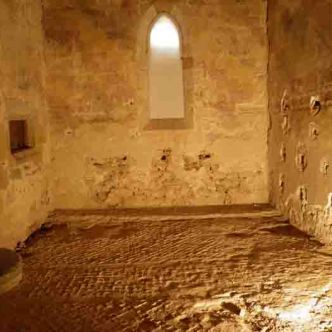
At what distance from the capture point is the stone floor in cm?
300

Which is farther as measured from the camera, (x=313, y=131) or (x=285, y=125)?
(x=285, y=125)

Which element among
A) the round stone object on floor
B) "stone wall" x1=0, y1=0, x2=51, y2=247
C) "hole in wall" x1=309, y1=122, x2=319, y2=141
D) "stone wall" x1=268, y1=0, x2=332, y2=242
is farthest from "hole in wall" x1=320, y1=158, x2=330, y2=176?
"stone wall" x1=0, y1=0, x2=51, y2=247

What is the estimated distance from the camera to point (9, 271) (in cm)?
349

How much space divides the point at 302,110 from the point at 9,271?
3.58 m

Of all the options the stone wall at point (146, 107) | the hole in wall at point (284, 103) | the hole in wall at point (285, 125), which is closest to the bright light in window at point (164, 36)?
the stone wall at point (146, 107)

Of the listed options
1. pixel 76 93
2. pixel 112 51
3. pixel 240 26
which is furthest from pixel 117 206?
pixel 240 26

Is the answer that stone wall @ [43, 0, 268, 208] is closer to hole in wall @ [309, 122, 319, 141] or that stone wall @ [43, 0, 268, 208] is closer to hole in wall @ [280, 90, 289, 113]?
hole in wall @ [280, 90, 289, 113]

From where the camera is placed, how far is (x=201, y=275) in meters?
3.87

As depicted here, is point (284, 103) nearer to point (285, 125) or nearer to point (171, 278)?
point (285, 125)

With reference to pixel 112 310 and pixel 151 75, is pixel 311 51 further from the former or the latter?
pixel 112 310

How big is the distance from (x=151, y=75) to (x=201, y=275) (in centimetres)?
362

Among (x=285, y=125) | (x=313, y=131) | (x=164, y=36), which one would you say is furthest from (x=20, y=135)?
(x=313, y=131)

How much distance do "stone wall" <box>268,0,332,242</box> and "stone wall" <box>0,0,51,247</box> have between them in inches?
129

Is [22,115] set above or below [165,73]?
below
